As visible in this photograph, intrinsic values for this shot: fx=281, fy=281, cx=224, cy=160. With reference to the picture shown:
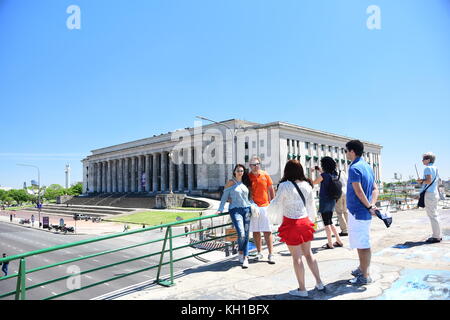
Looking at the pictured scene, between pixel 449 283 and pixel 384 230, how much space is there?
505 cm

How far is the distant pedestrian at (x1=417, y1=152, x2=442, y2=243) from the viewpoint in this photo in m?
6.88

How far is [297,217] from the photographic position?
165 inches

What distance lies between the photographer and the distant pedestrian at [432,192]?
6879mm

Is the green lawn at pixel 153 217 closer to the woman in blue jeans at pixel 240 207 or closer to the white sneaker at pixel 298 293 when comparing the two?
the woman in blue jeans at pixel 240 207

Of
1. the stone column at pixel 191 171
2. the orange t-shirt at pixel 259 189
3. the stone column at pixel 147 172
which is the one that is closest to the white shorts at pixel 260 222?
the orange t-shirt at pixel 259 189

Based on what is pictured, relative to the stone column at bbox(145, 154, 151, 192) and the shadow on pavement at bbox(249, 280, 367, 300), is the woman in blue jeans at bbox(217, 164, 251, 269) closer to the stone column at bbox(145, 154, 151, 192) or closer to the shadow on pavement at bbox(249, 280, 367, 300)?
the shadow on pavement at bbox(249, 280, 367, 300)

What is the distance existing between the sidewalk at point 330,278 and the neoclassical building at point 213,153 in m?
33.0

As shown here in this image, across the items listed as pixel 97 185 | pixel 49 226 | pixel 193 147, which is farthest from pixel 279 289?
pixel 97 185

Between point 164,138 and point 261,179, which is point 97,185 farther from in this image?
point 261,179

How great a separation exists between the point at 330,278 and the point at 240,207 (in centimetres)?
207

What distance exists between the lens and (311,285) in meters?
4.54

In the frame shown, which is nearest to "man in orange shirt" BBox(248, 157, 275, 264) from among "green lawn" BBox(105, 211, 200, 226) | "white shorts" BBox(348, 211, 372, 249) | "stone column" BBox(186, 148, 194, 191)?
"white shorts" BBox(348, 211, 372, 249)

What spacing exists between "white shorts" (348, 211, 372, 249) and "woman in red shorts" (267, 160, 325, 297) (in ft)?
2.12

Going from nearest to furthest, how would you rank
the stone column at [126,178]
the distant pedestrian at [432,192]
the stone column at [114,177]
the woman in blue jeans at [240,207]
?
the woman in blue jeans at [240,207] < the distant pedestrian at [432,192] < the stone column at [126,178] < the stone column at [114,177]
